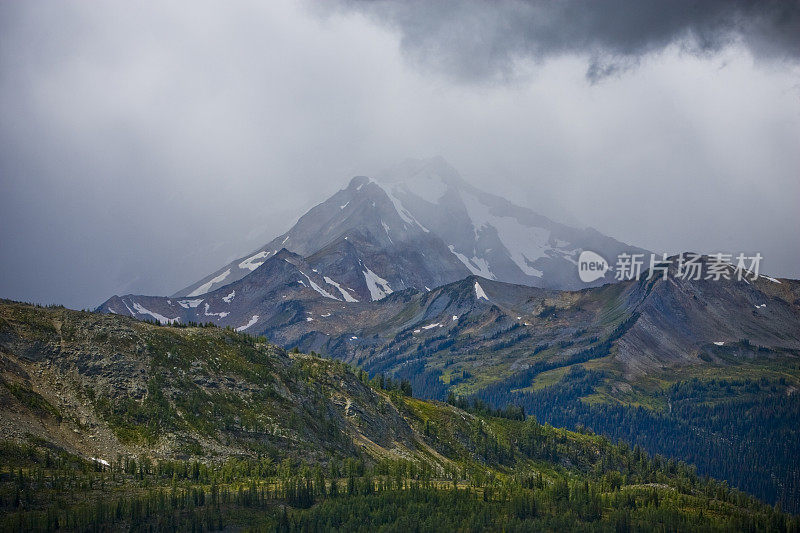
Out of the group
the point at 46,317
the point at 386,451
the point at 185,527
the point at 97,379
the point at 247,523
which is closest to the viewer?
the point at 185,527

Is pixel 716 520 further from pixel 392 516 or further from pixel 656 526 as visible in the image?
pixel 392 516

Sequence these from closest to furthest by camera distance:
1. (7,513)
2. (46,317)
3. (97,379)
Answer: (7,513), (97,379), (46,317)

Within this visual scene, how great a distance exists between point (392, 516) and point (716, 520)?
6459 centimetres

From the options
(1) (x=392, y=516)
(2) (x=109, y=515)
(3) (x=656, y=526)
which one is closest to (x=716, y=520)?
(3) (x=656, y=526)

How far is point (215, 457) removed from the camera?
141m

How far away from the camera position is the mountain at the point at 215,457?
11750cm

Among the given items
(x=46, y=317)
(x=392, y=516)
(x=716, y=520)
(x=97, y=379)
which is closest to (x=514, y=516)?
A: (x=392, y=516)

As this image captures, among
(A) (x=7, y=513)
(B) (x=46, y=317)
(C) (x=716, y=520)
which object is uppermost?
(B) (x=46, y=317)

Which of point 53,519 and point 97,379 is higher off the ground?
point 97,379

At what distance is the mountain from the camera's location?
118 metres

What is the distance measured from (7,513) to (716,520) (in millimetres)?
123869

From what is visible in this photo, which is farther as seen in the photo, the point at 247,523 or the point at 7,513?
the point at 247,523

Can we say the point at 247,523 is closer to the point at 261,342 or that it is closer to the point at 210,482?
the point at 210,482

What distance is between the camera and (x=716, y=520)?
14838 cm
